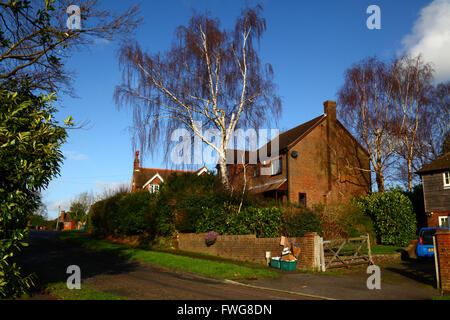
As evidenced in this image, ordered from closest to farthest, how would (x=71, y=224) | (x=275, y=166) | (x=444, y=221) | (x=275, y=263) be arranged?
(x=275, y=263) < (x=444, y=221) < (x=275, y=166) < (x=71, y=224)

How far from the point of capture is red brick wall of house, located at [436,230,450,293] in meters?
11.4

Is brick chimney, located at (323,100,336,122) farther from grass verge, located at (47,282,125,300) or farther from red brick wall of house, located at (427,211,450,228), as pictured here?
grass verge, located at (47,282,125,300)

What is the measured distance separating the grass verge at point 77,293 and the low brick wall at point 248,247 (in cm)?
914

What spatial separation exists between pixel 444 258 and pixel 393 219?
13.1 meters

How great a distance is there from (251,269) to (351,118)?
63.1 ft

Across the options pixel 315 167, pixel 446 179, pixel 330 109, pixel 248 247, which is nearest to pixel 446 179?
pixel 446 179

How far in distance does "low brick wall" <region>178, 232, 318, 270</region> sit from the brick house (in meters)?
7.47

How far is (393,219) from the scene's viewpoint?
23797 millimetres

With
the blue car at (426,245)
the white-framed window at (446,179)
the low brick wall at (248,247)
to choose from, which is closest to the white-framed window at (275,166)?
the low brick wall at (248,247)

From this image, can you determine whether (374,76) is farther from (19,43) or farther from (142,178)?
(142,178)

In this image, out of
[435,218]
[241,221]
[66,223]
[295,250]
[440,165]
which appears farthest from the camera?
[66,223]

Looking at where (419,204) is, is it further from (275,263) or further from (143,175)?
(143,175)

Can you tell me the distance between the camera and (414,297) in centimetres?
1053
